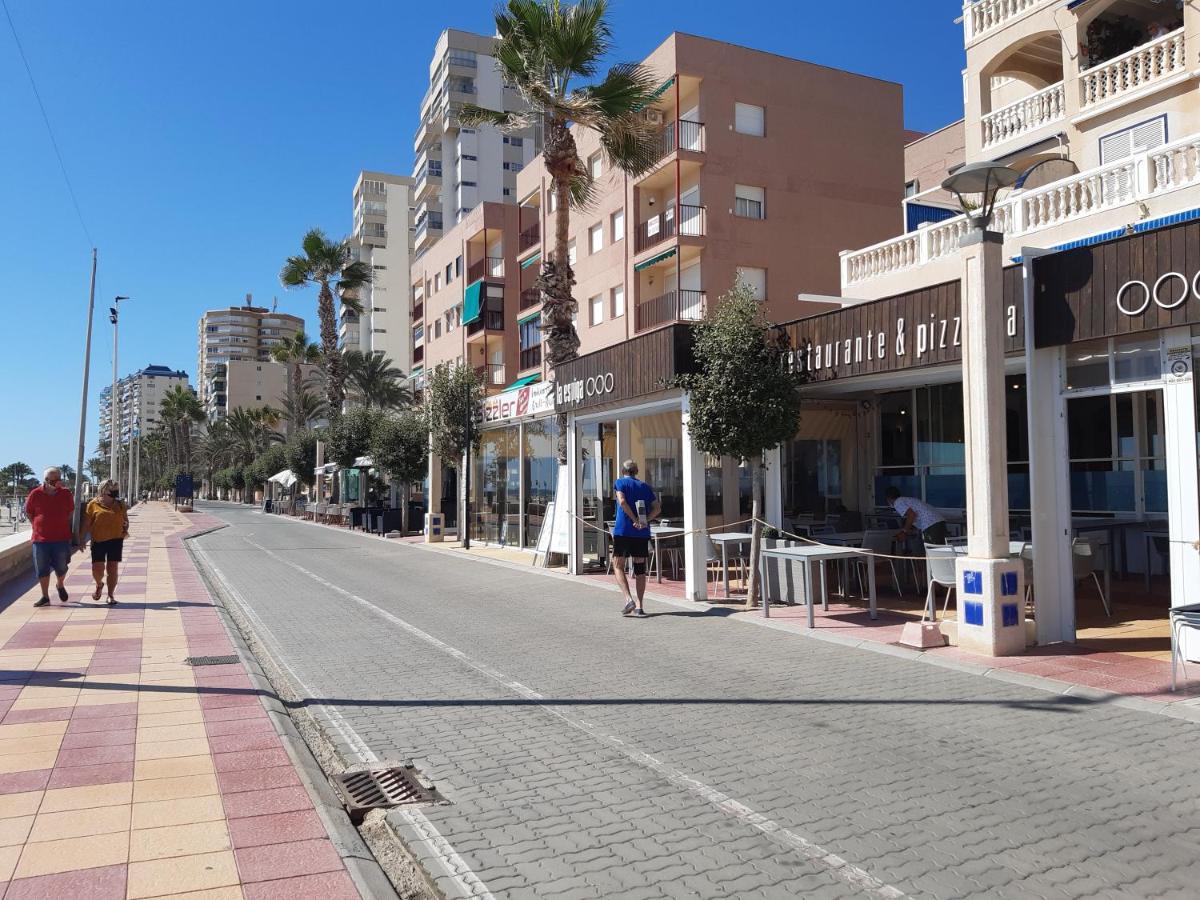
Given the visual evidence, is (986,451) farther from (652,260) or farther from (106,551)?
(652,260)

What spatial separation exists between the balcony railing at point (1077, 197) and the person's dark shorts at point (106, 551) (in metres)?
12.6

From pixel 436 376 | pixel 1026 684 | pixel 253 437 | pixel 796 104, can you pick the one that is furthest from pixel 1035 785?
pixel 253 437

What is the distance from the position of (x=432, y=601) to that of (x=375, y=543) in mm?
15312

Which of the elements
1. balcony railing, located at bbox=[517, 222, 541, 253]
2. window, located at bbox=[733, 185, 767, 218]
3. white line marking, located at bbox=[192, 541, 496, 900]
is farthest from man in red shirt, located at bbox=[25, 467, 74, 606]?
balcony railing, located at bbox=[517, 222, 541, 253]

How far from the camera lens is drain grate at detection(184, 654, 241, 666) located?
8.19 meters

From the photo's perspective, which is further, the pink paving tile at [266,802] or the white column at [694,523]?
the white column at [694,523]

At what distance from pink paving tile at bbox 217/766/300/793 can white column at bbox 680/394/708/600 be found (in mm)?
8421

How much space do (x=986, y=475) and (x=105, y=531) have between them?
11532 millimetres

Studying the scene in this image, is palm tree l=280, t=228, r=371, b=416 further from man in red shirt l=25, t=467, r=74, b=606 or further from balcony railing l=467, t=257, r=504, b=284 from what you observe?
man in red shirt l=25, t=467, r=74, b=606

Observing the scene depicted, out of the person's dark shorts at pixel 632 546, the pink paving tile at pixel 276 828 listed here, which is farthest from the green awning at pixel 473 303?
the pink paving tile at pixel 276 828

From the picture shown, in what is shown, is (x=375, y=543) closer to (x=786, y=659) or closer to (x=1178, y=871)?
(x=786, y=659)

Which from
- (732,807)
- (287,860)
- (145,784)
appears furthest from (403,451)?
(287,860)

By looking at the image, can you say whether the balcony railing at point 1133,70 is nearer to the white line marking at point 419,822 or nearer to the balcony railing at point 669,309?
the balcony railing at point 669,309

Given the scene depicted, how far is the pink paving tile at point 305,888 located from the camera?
3.54 metres
